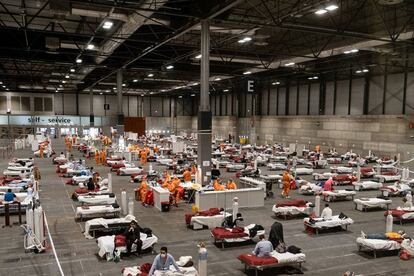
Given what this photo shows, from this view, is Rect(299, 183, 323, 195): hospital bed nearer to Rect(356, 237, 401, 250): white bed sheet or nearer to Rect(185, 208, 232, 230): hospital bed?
Rect(185, 208, 232, 230): hospital bed

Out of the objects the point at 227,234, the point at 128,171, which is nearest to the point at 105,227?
the point at 227,234

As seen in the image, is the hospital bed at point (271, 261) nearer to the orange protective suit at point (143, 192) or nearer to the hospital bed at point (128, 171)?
the orange protective suit at point (143, 192)

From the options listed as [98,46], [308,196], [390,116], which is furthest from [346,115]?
[98,46]

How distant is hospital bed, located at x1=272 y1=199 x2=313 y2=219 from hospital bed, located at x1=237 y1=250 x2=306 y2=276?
16.7 ft

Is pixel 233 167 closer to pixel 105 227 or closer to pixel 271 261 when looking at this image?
pixel 105 227

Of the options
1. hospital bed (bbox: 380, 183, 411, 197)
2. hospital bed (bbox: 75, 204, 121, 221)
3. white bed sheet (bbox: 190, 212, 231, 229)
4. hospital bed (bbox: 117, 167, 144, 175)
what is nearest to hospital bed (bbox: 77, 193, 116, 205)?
hospital bed (bbox: 75, 204, 121, 221)

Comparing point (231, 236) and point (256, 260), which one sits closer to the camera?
point (256, 260)

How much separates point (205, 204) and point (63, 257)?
698 cm

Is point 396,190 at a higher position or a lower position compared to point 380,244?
lower

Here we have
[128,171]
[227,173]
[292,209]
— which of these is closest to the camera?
[292,209]

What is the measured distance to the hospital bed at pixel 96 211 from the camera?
1485 centimetres

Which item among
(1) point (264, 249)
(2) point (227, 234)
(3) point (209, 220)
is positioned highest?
(1) point (264, 249)

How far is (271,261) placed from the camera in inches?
386

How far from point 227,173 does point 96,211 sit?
16167 millimetres
